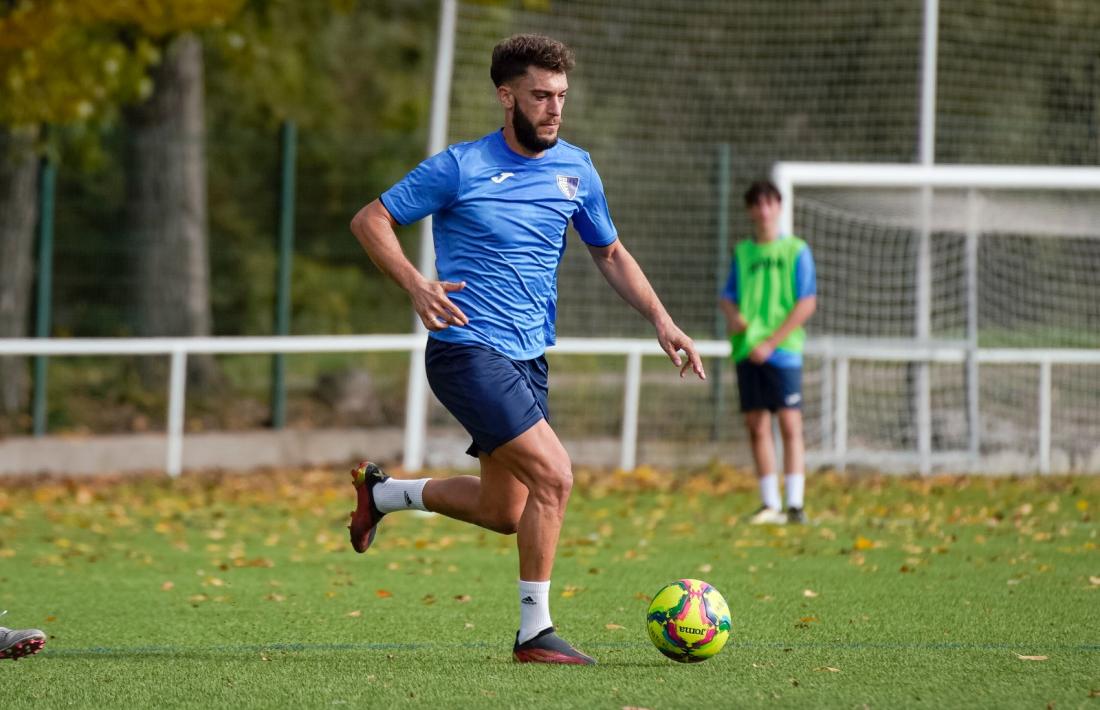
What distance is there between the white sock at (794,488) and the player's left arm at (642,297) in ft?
13.5

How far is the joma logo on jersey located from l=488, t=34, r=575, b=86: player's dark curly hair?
4729mm

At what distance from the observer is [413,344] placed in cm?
1234

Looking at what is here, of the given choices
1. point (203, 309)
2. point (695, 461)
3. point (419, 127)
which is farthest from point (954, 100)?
point (419, 127)

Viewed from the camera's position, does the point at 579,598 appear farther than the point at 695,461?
No

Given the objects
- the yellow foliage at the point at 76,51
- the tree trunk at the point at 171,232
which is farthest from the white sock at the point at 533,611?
the yellow foliage at the point at 76,51

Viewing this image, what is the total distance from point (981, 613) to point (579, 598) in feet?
5.83

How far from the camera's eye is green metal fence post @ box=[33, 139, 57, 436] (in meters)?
13.6

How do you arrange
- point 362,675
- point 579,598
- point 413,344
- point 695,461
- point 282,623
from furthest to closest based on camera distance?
point 695,461, point 413,344, point 579,598, point 282,623, point 362,675

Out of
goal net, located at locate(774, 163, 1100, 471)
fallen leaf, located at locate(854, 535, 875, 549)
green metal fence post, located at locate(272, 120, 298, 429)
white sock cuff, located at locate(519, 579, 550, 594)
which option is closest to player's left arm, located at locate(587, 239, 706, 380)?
white sock cuff, located at locate(519, 579, 550, 594)

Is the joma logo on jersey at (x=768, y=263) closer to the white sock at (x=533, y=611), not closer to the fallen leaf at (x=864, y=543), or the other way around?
the fallen leaf at (x=864, y=543)

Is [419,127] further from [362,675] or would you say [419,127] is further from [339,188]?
[362,675]

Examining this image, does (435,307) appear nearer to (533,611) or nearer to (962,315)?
(533,611)

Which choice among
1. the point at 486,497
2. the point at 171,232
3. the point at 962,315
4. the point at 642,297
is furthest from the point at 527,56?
the point at 171,232

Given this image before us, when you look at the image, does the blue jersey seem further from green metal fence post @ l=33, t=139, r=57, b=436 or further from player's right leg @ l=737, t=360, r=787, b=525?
green metal fence post @ l=33, t=139, r=57, b=436
